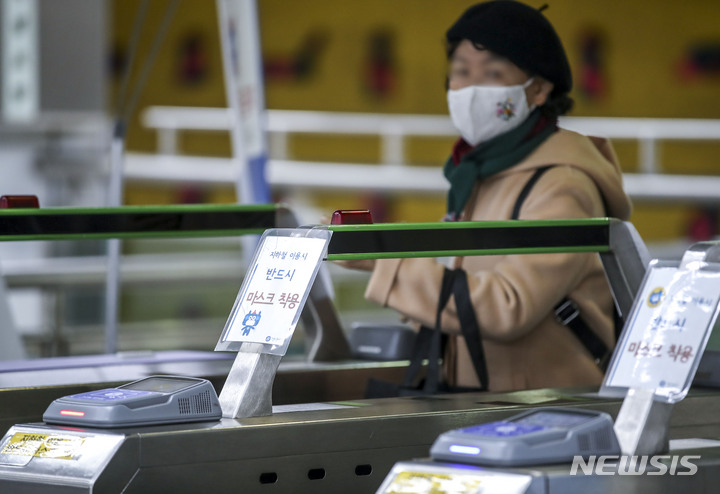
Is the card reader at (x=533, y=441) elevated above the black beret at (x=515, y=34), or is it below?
below

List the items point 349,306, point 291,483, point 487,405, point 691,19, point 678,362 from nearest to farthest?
point 678,362
point 291,483
point 487,405
point 349,306
point 691,19

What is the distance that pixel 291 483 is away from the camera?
225 centimetres

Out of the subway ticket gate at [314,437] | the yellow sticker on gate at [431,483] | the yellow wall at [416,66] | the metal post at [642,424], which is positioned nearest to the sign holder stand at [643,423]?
the metal post at [642,424]

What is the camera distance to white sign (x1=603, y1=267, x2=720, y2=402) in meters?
1.91

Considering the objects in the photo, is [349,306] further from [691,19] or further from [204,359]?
[691,19]

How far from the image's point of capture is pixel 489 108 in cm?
297

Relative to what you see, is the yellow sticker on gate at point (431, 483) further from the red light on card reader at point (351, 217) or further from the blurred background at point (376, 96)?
the blurred background at point (376, 96)

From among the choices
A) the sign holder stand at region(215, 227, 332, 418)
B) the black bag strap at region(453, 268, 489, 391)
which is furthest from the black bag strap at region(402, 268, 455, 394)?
the sign holder stand at region(215, 227, 332, 418)

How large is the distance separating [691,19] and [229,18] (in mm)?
10189

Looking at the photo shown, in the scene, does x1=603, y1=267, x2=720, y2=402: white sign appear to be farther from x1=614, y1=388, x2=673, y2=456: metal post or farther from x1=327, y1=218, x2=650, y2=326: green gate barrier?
x1=327, y1=218, x2=650, y2=326: green gate barrier

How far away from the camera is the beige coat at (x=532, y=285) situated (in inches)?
108

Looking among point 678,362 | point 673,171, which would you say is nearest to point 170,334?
point 678,362

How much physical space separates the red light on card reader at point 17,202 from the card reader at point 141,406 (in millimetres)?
657

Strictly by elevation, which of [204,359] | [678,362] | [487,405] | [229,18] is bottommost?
[204,359]
